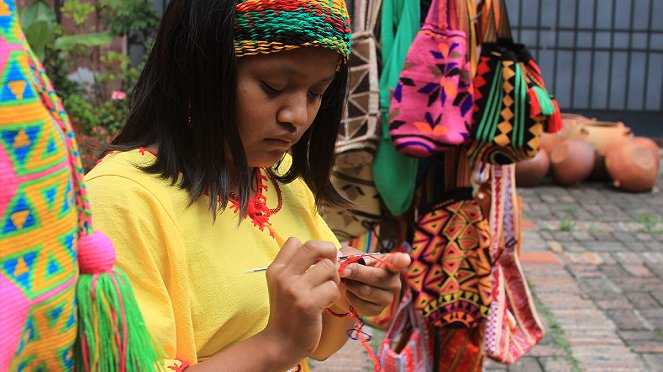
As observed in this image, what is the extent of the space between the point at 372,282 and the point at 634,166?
24.9ft

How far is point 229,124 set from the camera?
1.39m

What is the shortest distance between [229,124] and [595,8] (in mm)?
9262

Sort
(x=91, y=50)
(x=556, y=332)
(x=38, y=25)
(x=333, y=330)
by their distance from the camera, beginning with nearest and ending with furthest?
(x=333, y=330)
(x=556, y=332)
(x=38, y=25)
(x=91, y=50)

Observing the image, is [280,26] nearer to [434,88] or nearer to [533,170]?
[434,88]

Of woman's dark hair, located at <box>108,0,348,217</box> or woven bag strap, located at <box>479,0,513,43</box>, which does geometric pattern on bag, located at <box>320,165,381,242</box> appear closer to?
woven bag strap, located at <box>479,0,513,43</box>

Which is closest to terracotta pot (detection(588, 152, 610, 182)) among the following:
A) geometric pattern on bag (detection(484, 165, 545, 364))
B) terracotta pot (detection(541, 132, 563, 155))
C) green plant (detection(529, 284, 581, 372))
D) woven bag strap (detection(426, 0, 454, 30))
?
terracotta pot (detection(541, 132, 563, 155))

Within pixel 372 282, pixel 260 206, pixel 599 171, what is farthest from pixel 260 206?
pixel 599 171

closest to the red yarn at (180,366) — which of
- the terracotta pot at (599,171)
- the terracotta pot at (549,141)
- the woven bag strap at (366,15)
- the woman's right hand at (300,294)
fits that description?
the woman's right hand at (300,294)

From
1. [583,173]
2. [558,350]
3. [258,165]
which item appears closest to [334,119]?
[258,165]

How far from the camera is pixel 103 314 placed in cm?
90

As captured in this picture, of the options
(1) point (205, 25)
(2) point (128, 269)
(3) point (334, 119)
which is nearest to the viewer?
(2) point (128, 269)

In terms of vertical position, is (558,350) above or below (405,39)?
below

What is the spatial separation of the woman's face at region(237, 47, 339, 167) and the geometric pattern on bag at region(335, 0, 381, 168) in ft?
4.79

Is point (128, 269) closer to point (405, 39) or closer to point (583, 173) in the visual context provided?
point (405, 39)
